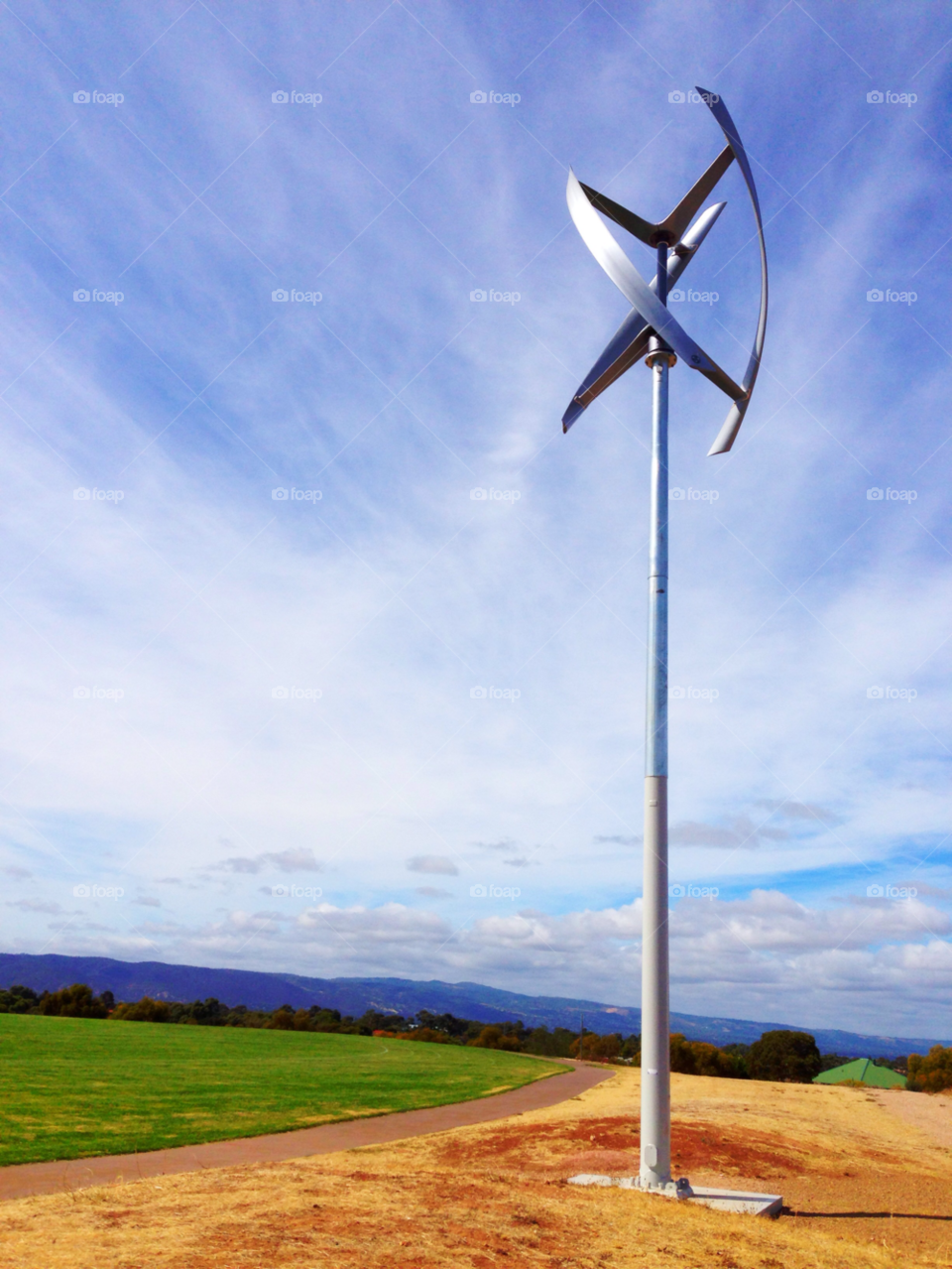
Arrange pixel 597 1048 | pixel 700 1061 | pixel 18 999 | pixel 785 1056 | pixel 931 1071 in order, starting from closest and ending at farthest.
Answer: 1. pixel 931 1071
2. pixel 700 1061
3. pixel 597 1048
4. pixel 785 1056
5. pixel 18 999

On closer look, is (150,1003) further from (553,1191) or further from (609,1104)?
(553,1191)

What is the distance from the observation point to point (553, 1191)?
43.7 feet

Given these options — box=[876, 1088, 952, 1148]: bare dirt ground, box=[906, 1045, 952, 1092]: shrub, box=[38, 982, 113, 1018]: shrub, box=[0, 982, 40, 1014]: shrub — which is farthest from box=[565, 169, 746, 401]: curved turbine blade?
box=[0, 982, 40, 1014]: shrub

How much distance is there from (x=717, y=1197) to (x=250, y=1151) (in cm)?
951

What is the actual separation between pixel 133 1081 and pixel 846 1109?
25.5 meters

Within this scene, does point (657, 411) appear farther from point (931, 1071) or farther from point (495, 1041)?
point (495, 1041)

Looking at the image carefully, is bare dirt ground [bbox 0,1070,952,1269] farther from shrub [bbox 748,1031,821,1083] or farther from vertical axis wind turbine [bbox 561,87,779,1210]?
shrub [bbox 748,1031,821,1083]

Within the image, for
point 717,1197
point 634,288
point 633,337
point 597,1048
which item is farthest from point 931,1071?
point 634,288

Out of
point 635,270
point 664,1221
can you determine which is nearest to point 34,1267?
point 664,1221

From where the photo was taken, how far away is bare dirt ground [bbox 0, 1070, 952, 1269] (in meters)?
9.12

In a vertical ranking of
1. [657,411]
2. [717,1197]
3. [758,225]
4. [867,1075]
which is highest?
[758,225]

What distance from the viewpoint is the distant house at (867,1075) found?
57438 millimetres

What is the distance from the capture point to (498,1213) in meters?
11.3

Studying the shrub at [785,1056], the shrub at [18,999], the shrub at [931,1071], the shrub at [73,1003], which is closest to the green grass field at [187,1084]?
the shrub at [931,1071]
